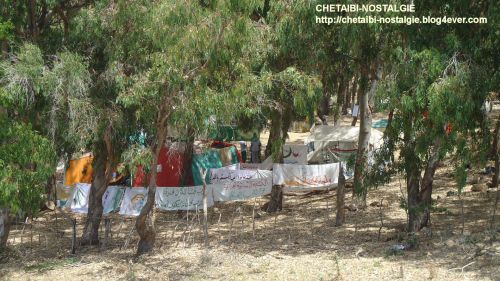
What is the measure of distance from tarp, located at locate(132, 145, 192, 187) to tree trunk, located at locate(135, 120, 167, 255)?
17.9 feet

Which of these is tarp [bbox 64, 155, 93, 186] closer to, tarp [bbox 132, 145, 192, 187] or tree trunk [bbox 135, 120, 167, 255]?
tarp [bbox 132, 145, 192, 187]

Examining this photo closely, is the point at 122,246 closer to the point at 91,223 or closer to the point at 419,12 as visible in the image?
the point at 91,223

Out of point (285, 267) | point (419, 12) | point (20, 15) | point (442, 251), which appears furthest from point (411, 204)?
point (20, 15)

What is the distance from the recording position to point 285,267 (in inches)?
520

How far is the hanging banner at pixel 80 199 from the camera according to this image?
19.9 metres

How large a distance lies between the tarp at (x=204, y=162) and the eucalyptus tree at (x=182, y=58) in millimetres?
8009

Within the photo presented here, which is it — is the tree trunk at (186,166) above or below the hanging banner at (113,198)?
above

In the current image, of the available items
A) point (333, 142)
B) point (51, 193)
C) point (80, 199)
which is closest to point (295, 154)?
point (333, 142)

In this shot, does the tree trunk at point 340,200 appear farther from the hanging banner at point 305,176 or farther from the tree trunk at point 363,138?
the hanging banner at point 305,176

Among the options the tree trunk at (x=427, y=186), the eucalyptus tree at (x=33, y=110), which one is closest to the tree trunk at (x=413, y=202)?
the tree trunk at (x=427, y=186)

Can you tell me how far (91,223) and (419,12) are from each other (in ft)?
30.8

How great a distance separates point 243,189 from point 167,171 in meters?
3.27

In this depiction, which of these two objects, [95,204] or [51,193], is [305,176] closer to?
[95,204]

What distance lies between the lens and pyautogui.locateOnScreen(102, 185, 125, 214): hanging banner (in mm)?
19250
